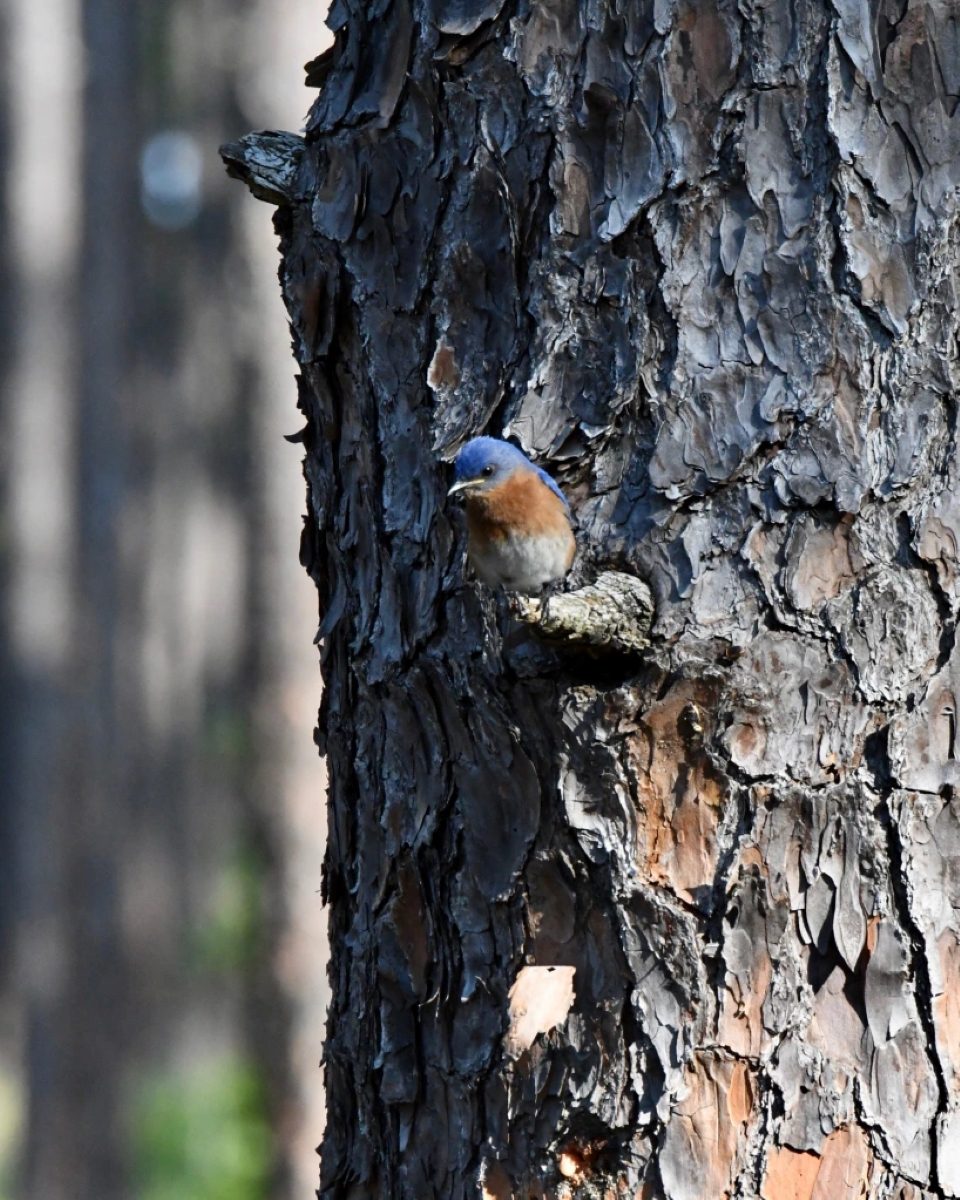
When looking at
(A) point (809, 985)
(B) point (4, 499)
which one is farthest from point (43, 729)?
(A) point (809, 985)

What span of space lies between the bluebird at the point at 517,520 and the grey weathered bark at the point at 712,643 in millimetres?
39

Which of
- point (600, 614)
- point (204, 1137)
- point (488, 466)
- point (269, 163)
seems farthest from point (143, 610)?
point (600, 614)

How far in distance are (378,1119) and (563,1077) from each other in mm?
410

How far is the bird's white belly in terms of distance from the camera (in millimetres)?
1832

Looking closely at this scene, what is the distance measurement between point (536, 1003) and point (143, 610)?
22.0ft

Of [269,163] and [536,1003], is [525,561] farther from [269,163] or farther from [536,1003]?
[269,163]

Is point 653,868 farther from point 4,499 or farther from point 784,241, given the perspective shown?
point 4,499

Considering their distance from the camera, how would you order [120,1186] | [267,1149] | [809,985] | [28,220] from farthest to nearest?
[28,220], [120,1186], [267,1149], [809,985]

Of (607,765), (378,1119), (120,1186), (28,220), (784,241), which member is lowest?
(120,1186)

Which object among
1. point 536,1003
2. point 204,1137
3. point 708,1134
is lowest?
point 204,1137

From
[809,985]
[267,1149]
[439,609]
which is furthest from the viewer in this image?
[267,1149]

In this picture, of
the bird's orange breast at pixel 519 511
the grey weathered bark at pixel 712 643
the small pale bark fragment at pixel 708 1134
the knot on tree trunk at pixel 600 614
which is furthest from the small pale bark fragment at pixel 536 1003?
the bird's orange breast at pixel 519 511

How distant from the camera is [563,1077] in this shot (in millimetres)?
1772

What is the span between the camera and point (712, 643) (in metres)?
1.74
